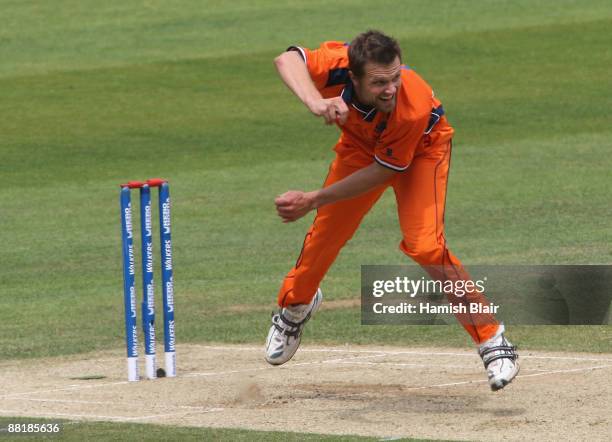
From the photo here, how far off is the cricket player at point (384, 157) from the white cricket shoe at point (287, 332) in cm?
49

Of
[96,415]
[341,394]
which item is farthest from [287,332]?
[96,415]

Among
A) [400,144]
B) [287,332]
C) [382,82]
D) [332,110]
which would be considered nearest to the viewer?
[332,110]

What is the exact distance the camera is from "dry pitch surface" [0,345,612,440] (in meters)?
A: 8.09

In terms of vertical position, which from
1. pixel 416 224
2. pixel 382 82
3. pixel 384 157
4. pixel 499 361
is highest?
pixel 382 82

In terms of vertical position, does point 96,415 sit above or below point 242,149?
below

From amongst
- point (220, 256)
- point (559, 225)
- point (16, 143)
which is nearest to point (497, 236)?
point (559, 225)

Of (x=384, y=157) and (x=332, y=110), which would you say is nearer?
(x=332, y=110)

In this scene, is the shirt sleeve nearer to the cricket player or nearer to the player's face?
the cricket player

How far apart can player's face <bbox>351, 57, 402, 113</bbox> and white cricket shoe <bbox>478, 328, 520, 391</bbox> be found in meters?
1.48

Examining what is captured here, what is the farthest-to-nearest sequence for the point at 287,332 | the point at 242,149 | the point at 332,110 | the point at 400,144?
the point at 242,149
the point at 287,332
the point at 400,144
the point at 332,110

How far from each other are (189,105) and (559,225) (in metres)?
11.0

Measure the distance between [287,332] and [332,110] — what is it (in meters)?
2.28

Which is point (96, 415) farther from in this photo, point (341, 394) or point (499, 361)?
point (499, 361)

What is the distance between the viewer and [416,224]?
27.9 feet
